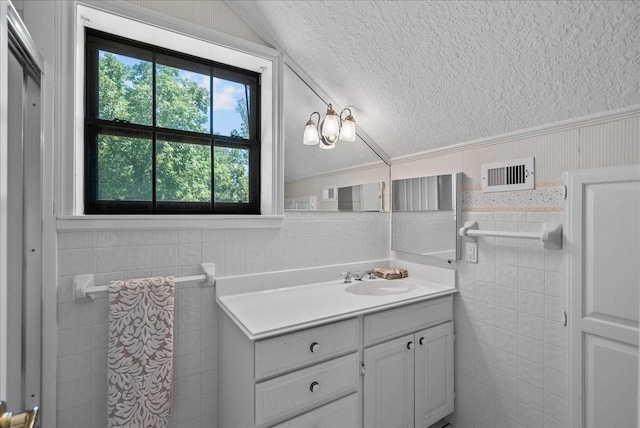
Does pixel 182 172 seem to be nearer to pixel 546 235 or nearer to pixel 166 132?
pixel 166 132

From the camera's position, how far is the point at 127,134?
153 centimetres

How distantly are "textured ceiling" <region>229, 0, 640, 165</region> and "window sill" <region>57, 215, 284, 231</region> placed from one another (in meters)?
0.62

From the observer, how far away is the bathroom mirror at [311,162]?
73.5 inches

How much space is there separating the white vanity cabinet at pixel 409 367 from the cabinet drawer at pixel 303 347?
0.41 feet

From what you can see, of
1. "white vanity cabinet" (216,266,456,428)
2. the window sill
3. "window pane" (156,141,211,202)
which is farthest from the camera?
"window pane" (156,141,211,202)

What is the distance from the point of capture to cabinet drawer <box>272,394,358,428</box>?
1254 mm

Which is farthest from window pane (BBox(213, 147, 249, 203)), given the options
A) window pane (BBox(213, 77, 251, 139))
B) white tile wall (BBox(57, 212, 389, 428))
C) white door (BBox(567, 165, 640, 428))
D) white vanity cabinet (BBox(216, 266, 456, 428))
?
white door (BBox(567, 165, 640, 428))

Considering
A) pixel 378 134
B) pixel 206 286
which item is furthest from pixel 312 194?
pixel 206 286

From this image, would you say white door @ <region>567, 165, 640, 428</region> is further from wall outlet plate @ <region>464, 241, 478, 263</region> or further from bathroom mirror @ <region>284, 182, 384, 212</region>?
bathroom mirror @ <region>284, 182, 384, 212</region>

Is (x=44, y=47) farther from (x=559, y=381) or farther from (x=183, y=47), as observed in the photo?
(x=559, y=381)

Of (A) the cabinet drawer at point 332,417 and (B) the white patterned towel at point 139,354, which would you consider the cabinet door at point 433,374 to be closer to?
(A) the cabinet drawer at point 332,417

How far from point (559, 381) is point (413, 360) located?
2.11 ft

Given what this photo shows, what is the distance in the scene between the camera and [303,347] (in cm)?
129

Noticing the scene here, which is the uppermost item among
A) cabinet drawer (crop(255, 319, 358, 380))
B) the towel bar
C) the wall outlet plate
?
the wall outlet plate
